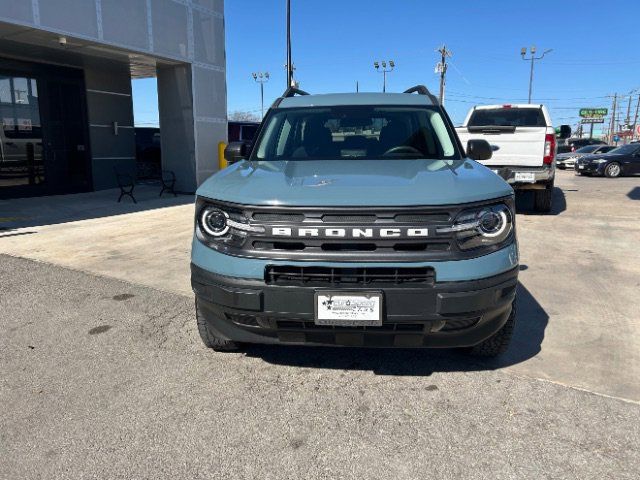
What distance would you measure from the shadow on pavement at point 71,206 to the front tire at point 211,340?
619 centimetres

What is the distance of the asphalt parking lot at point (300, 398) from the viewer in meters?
2.24

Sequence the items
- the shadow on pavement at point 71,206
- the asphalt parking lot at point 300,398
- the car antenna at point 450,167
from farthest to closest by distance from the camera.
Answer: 1. the shadow on pavement at point 71,206
2. the car antenna at point 450,167
3. the asphalt parking lot at point 300,398

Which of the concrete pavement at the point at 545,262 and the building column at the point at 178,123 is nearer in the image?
the concrete pavement at the point at 545,262

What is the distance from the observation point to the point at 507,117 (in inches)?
416

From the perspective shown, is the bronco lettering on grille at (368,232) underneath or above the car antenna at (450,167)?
underneath

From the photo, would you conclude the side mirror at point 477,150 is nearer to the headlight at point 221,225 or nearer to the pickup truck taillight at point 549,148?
the headlight at point 221,225

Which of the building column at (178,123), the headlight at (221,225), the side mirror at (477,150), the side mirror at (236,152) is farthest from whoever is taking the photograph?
the building column at (178,123)

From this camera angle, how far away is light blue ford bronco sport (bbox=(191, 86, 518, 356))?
2459 mm

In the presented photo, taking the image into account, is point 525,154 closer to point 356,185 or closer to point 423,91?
point 423,91

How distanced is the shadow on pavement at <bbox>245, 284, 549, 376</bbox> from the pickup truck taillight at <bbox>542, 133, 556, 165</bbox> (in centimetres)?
648

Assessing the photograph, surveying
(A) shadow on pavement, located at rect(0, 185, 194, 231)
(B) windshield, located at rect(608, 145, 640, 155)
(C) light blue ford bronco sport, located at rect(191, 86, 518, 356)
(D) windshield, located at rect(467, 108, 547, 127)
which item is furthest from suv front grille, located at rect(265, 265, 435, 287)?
(B) windshield, located at rect(608, 145, 640, 155)

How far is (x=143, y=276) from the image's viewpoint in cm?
527

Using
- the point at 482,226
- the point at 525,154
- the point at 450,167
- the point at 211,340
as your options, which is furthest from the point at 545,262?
the point at 211,340

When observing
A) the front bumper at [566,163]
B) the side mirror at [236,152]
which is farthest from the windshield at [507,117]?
the front bumper at [566,163]
